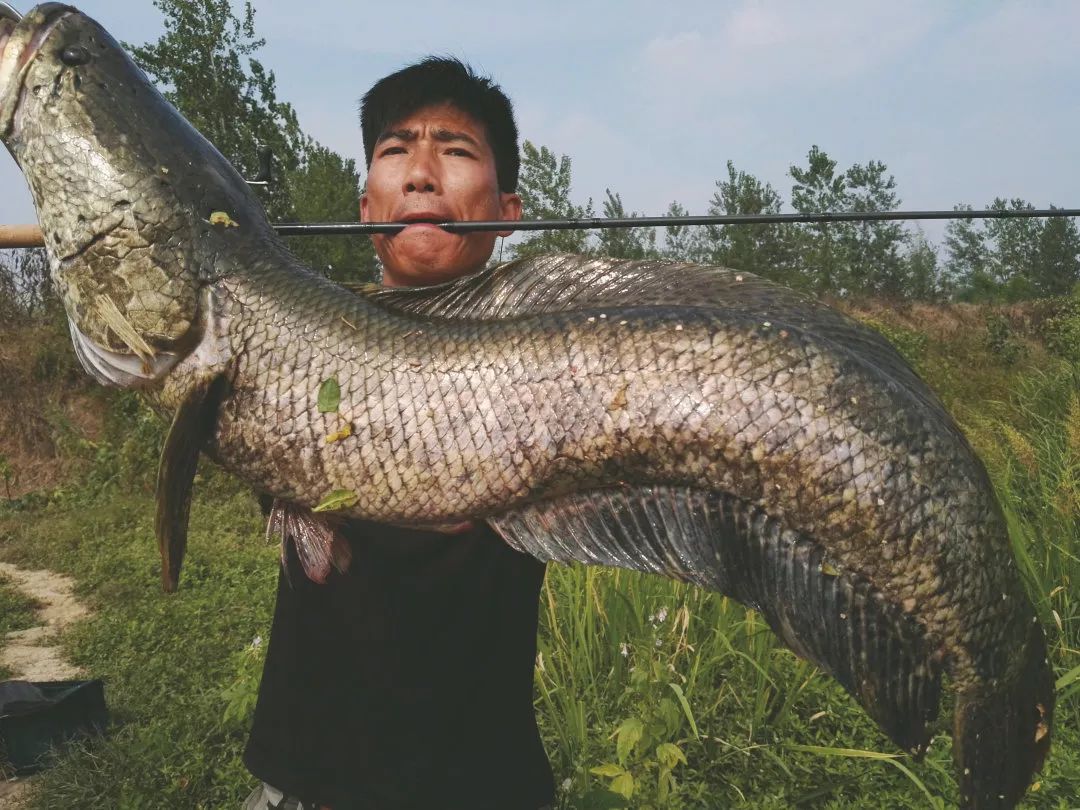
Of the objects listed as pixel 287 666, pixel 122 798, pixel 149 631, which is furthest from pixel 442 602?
pixel 149 631

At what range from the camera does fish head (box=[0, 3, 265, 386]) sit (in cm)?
161

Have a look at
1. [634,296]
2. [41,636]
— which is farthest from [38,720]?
[634,296]

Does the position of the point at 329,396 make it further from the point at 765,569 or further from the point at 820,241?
the point at 820,241

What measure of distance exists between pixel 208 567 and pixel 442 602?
215 inches

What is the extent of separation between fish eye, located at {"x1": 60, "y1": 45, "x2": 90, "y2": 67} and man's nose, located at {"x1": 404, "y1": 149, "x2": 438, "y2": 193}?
0.77 meters

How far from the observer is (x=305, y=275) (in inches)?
66.7

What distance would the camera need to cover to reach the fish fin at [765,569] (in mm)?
1428

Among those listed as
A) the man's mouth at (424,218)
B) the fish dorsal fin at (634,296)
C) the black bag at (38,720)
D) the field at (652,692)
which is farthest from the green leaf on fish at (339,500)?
the black bag at (38,720)

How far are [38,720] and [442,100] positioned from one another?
3.58 m

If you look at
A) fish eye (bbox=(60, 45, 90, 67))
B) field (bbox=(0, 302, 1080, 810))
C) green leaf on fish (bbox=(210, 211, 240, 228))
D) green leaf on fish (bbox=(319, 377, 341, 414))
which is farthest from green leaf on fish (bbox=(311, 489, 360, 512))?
field (bbox=(0, 302, 1080, 810))

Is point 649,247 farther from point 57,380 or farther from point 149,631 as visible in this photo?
point 149,631

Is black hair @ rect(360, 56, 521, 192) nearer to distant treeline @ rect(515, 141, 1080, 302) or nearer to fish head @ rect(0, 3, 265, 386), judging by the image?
fish head @ rect(0, 3, 265, 386)

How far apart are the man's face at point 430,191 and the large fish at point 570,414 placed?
14.6 inches

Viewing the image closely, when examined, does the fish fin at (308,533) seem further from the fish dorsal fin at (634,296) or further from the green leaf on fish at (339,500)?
the fish dorsal fin at (634,296)
